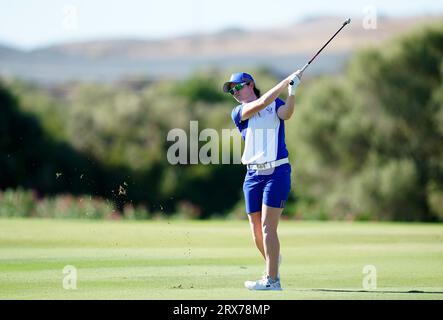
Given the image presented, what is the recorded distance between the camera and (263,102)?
10.5 metres

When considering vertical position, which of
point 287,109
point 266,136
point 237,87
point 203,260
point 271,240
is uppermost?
point 237,87

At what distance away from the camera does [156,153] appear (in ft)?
224

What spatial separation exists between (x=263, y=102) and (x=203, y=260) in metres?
4.19

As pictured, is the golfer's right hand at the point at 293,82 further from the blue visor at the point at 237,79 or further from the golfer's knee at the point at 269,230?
the golfer's knee at the point at 269,230

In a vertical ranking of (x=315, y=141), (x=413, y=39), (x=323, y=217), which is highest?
(x=413, y=39)

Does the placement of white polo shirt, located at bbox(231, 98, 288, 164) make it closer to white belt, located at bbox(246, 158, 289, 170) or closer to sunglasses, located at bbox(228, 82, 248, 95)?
white belt, located at bbox(246, 158, 289, 170)

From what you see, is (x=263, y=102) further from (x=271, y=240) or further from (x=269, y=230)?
(x=271, y=240)

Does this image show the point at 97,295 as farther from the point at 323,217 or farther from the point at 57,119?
the point at 57,119

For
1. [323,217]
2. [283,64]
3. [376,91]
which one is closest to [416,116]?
[376,91]

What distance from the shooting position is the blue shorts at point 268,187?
1059 cm

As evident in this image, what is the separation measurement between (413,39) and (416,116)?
174 inches

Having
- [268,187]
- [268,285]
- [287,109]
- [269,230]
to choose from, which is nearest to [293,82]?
[287,109]

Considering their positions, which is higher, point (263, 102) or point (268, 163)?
point (263, 102)
